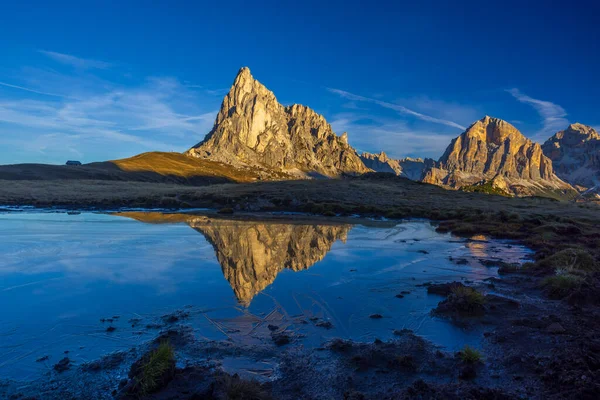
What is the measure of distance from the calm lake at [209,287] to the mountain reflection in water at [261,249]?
82mm

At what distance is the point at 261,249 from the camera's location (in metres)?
18.8

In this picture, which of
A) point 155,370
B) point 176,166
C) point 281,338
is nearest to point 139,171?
point 176,166

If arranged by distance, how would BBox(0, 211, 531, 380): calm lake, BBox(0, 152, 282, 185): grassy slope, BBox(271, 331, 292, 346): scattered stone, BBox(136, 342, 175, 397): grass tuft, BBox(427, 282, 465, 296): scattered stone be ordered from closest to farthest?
BBox(136, 342, 175, 397): grass tuft < BBox(271, 331, 292, 346): scattered stone < BBox(0, 211, 531, 380): calm lake < BBox(427, 282, 465, 296): scattered stone < BBox(0, 152, 282, 185): grassy slope

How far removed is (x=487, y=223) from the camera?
34.7 metres

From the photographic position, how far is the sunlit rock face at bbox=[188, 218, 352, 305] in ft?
43.5

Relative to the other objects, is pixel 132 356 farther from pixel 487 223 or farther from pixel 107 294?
pixel 487 223

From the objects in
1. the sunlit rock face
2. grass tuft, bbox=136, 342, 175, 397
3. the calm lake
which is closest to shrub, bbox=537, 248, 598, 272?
the calm lake

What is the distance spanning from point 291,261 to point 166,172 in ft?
406

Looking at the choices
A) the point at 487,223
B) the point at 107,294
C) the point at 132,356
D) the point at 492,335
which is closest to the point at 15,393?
the point at 132,356

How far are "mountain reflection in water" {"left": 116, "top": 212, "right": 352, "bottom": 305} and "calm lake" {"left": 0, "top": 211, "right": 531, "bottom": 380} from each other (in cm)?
8

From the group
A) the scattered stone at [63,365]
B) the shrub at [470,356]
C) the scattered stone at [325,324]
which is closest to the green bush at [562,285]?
the shrub at [470,356]

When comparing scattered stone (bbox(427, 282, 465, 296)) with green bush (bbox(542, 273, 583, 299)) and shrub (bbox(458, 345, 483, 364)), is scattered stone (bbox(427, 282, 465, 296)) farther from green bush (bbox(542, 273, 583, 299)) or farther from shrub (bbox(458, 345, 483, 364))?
shrub (bbox(458, 345, 483, 364))

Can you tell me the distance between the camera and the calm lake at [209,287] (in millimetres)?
8367

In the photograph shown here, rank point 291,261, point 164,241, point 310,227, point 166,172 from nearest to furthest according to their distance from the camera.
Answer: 1. point 291,261
2. point 164,241
3. point 310,227
4. point 166,172
